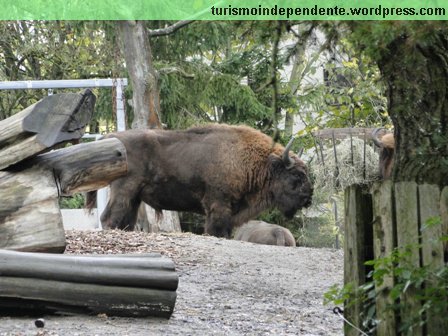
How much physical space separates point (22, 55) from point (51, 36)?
852 millimetres

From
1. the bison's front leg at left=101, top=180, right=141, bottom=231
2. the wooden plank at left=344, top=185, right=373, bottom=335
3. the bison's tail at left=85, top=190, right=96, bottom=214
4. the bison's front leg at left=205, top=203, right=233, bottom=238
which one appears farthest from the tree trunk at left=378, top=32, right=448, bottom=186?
the bison's tail at left=85, top=190, right=96, bottom=214

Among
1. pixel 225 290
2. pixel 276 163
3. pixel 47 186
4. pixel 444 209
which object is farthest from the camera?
pixel 276 163

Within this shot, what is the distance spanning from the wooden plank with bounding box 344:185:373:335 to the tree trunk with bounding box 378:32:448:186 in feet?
2.14

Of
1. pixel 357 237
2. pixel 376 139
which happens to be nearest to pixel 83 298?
pixel 357 237

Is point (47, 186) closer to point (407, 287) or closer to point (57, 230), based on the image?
point (57, 230)

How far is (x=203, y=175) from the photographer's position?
15.0 metres

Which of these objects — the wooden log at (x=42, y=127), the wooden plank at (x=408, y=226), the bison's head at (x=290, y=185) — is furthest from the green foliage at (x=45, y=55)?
the wooden plank at (x=408, y=226)

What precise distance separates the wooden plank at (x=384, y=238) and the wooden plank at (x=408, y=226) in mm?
52

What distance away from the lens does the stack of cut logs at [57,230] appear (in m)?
6.87

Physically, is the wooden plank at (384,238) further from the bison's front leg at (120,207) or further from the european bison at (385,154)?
the bison's front leg at (120,207)

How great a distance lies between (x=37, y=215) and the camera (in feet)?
26.5

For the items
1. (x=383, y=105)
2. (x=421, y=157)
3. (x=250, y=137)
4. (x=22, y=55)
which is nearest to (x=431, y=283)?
(x=421, y=157)

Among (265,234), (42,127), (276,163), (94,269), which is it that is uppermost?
(42,127)

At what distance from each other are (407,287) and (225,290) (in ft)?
14.6
